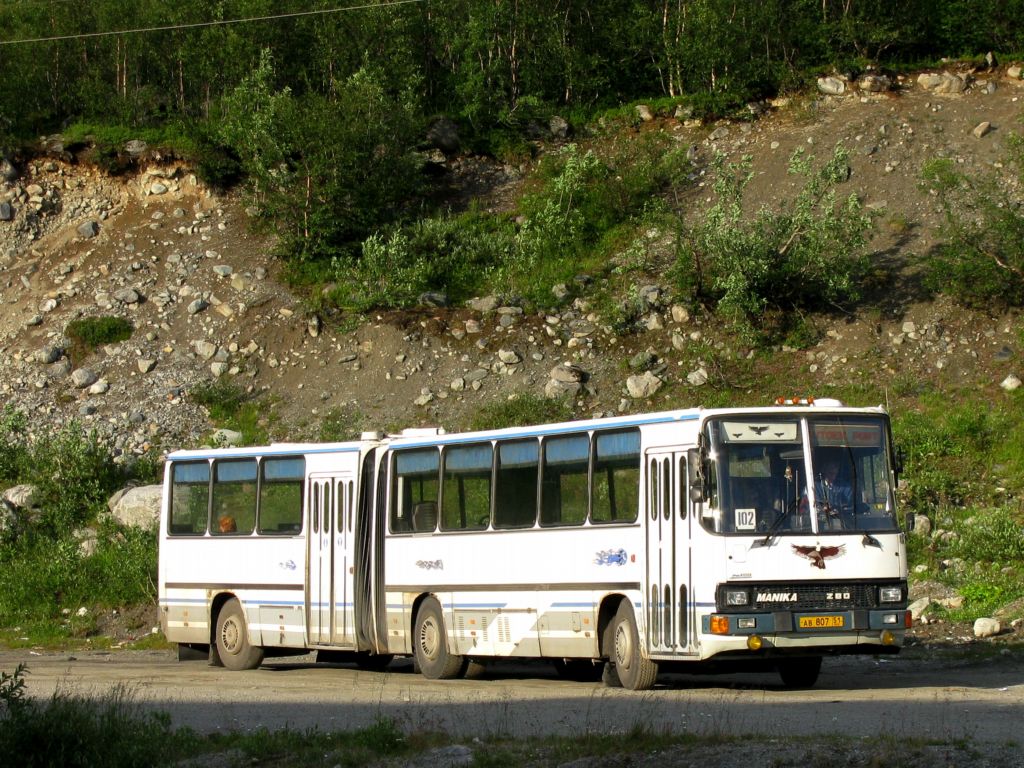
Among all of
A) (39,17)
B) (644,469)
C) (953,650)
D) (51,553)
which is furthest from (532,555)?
(39,17)

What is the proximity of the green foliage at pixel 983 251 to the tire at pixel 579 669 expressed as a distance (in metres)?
18.6

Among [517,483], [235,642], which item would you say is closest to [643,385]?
[235,642]

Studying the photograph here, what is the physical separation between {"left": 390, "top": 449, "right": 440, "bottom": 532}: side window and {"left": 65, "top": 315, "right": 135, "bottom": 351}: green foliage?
21.2 m

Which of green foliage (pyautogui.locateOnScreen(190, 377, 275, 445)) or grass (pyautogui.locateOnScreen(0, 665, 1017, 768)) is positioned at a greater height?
green foliage (pyautogui.locateOnScreen(190, 377, 275, 445))

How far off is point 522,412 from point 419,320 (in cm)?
548

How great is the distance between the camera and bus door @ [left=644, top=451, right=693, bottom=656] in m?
14.2

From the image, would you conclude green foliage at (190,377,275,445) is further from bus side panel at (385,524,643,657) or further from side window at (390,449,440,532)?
bus side panel at (385,524,643,657)

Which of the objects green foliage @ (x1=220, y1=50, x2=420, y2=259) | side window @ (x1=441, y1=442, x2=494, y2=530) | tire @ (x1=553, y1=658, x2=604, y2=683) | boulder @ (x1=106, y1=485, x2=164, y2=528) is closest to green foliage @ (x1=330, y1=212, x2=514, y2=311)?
green foliage @ (x1=220, y1=50, x2=420, y2=259)

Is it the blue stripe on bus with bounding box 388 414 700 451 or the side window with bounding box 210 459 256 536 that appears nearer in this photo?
the blue stripe on bus with bounding box 388 414 700 451

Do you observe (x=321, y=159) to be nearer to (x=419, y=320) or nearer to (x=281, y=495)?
(x=419, y=320)

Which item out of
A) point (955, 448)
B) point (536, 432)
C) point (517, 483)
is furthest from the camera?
point (955, 448)

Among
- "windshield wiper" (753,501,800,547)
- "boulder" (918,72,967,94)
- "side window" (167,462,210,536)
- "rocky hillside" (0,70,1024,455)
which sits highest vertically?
"boulder" (918,72,967,94)

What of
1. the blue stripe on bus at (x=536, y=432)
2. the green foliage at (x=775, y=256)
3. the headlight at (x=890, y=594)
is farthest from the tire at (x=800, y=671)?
the green foliage at (x=775, y=256)

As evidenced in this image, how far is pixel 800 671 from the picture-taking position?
622 inches
